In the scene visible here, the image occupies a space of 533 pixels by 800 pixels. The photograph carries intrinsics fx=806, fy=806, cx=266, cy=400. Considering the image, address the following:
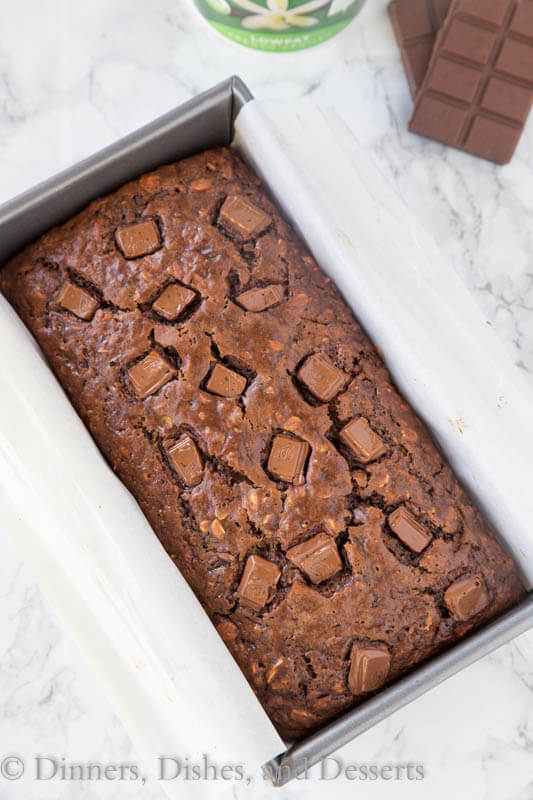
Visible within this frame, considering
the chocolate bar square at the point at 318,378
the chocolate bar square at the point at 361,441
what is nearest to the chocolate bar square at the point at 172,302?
the chocolate bar square at the point at 318,378

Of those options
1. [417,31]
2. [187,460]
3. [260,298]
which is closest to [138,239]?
[260,298]

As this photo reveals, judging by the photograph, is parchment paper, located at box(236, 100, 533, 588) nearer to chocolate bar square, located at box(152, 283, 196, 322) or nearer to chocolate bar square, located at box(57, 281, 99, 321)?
chocolate bar square, located at box(152, 283, 196, 322)

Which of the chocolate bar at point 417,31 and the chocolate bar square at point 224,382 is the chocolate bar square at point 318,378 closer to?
the chocolate bar square at point 224,382

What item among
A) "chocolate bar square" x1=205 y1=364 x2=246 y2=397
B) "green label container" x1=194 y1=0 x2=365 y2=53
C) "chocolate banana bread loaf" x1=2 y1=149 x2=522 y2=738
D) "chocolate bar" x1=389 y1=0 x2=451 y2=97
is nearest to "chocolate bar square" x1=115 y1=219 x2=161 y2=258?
"chocolate banana bread loaf" x1=2 y1=149 x2=522 y2=738

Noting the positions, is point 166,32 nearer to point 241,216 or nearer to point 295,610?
point 241,216

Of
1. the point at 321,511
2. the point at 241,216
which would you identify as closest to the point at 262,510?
the point at 321,511

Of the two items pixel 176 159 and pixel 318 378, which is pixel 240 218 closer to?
pixel 176 159

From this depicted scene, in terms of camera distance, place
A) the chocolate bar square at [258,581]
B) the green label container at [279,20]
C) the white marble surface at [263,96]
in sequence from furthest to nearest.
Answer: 1. the white marble surface at [263,96]
2. the green label container at [279,20]
3. the chocolate bar square at [258,581]
